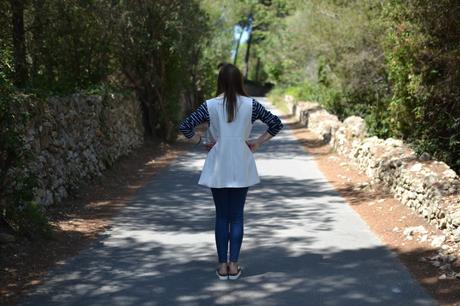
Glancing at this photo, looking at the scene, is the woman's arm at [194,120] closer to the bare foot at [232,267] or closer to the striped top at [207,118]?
the striped top at [207,118]

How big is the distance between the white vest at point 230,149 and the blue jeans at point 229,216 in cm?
14

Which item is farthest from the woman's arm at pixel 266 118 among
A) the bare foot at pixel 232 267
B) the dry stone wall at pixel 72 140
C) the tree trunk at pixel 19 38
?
the tree trunk at pixel 19 38

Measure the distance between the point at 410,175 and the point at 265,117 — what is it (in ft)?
12.5

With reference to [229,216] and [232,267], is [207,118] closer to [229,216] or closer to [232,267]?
[229,216]

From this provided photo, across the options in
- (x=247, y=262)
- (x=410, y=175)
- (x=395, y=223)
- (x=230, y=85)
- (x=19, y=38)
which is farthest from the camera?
(x=19, y=38)

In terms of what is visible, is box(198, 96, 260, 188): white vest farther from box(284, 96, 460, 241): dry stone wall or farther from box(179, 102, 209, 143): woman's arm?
box(284, 96, 460, 241): dry stone wall

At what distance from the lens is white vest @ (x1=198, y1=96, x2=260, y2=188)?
504cm

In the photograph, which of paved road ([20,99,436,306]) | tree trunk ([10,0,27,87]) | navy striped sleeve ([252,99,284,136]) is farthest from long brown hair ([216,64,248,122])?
tree trunk ([10,0,27,87])

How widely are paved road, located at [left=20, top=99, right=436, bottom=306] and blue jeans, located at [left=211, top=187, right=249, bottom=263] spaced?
1.00 ft

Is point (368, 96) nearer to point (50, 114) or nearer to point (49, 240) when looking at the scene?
point (50, 114)

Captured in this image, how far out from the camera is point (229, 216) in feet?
17.4

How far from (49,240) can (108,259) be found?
1.00 m

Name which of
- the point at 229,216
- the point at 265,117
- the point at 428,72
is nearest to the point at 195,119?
the point at 265,117

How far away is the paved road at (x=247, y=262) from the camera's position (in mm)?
4848
